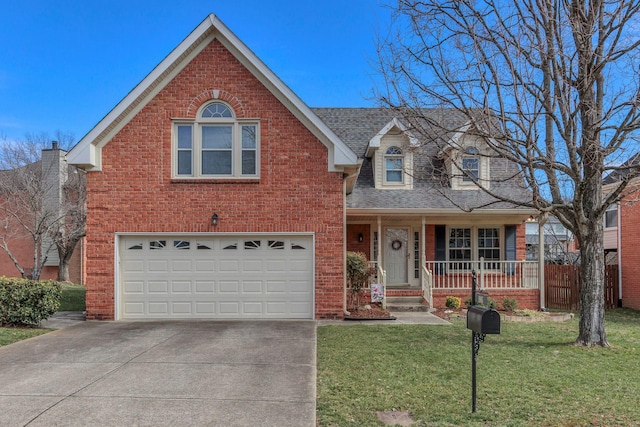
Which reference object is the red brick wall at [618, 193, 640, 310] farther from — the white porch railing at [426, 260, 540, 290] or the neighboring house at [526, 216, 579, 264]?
the neighboring house at [526, 216, 579, 264]

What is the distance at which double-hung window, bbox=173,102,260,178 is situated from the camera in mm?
11453

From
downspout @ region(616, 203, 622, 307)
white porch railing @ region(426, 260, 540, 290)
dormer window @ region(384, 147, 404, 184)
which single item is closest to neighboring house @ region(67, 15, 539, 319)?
dormer window @ region(384, 147, 404, 184)

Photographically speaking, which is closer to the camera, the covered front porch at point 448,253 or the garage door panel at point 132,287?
the garage door panel at point 132,287

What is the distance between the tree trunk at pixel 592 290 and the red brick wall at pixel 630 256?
907cm

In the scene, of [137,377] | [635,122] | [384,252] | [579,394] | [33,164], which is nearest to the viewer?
[579,394]

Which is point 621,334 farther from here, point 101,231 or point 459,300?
point 101,231

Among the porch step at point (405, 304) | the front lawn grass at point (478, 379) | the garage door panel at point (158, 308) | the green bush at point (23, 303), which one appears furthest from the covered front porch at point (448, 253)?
the green bush at point (23, 303)

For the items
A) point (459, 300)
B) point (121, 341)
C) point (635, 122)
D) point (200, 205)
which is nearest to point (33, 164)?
point (200, 205)

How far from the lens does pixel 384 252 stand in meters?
15.7

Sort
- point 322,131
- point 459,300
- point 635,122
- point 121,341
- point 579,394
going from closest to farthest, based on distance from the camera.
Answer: point 579,394 < point 635,122 < point 121,341 < point 322,131 < point 459,300

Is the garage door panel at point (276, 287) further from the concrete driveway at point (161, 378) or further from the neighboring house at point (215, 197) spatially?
the concrete driveway at point (161, 378)

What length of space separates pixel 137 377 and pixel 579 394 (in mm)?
5767

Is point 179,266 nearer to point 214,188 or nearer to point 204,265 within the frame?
point 204,265

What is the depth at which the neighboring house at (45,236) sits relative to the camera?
2102 cm
